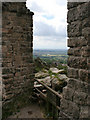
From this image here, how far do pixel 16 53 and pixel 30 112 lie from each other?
7.60 ft

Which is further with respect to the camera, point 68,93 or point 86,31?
point 68,93

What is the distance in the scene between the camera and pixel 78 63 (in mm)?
2781

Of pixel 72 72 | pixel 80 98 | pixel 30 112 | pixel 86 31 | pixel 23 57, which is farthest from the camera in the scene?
pixel 23 57

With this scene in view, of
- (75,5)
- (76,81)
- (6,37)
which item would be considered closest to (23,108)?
(6,37)

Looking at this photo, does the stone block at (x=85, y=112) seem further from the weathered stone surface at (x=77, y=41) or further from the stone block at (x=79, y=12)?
the stone block at (x=79, y=12)

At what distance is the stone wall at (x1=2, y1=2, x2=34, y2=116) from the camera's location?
518 cm

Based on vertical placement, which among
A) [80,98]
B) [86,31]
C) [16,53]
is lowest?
[80,98]

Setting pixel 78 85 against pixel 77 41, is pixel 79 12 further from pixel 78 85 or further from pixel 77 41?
pixel 78 85

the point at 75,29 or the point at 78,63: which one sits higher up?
the point at 75,29

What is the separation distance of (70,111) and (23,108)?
3.16 m

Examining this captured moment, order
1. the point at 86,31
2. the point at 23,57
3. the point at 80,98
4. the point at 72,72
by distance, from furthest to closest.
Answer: the point at 23,57
the point at 72,72
the point at 80,98
the point at 86,31

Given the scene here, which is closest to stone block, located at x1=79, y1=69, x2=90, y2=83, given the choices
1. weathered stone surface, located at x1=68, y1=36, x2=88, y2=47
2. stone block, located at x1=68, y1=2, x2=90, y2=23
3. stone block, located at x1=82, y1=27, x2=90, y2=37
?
weathered stone surface, located at x1=68, y1=36, x2=88, y2=47

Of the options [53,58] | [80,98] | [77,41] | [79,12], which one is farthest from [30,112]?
[53,58]

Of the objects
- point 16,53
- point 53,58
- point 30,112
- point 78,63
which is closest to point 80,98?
point 78,63
